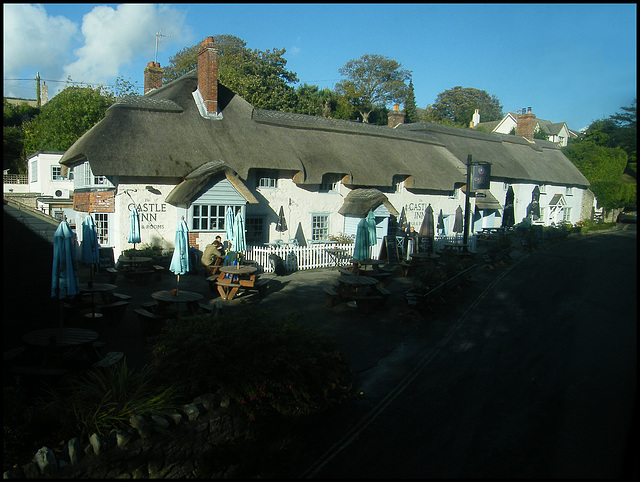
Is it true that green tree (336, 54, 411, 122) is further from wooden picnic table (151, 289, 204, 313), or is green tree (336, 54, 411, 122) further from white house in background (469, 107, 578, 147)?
wooden picnic table (151, 289, 204, 313)

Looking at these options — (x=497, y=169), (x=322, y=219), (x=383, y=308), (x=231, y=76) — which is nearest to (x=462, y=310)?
(x=383, y=308)

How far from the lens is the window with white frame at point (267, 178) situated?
2272 centimetres

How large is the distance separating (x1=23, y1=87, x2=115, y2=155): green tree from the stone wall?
1342 inches

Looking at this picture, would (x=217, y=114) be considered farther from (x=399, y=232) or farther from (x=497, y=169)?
(x=497, y=169)

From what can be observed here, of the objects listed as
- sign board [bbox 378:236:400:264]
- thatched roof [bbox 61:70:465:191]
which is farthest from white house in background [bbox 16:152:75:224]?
sign board [bbox 378:236:400:264]

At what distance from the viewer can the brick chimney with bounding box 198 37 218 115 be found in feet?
73.3

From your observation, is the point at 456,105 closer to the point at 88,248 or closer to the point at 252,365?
the point at 88,248

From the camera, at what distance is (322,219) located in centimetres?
2505

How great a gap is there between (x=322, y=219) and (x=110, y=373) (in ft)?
63.1

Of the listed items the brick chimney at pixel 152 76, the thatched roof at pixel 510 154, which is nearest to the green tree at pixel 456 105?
the thatched roof at pixel 510 154

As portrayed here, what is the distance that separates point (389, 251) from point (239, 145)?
864 centimetres

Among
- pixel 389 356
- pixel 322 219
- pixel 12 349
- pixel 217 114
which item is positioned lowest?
pixel 389 356

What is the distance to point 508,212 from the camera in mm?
34656

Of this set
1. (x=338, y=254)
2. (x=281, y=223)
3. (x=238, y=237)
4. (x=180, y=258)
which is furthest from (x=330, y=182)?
(x=180, y=258)
